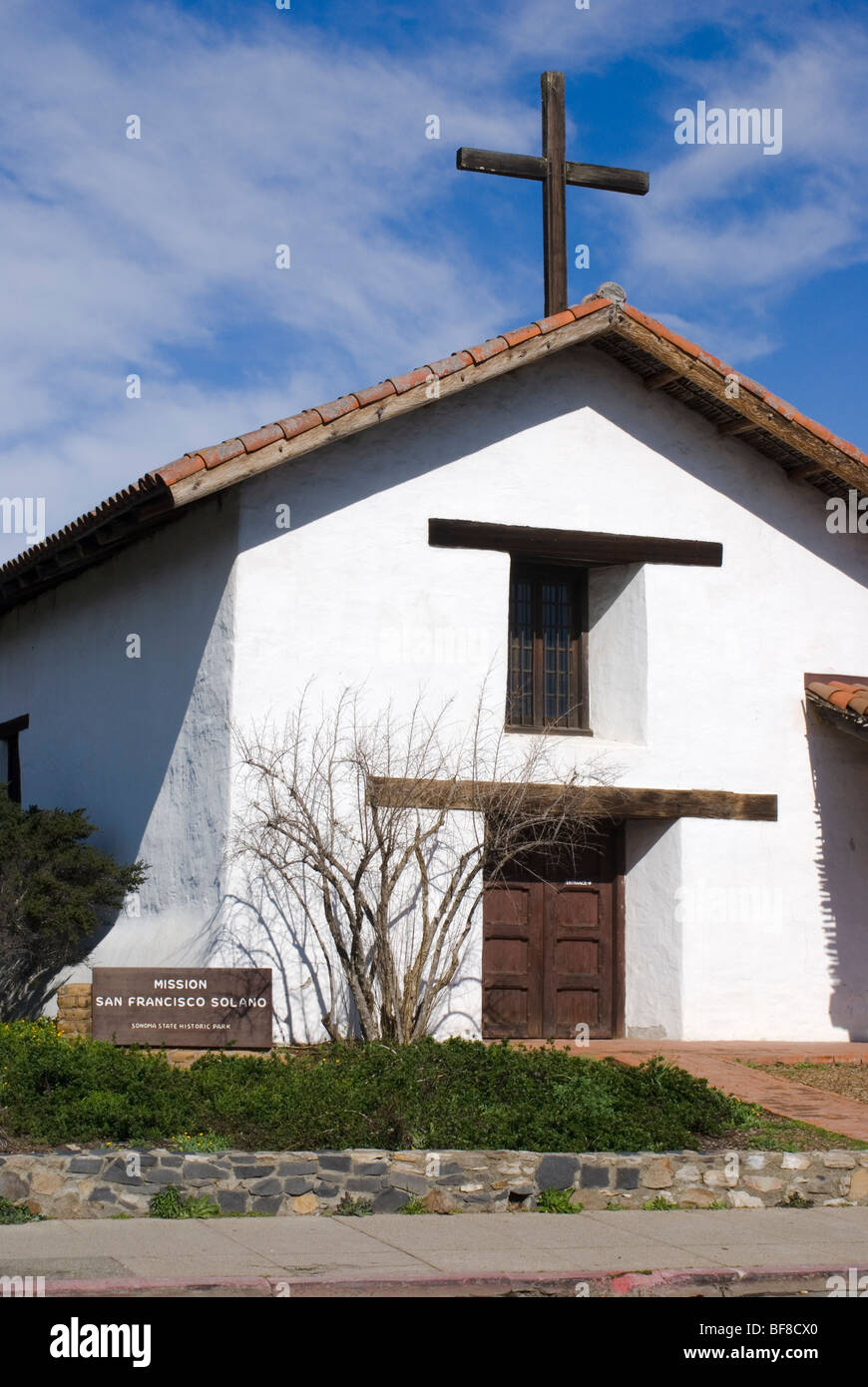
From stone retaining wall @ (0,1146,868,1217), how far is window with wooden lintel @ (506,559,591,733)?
5.65 meters

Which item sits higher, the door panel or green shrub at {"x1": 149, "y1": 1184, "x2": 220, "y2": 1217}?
the door panel

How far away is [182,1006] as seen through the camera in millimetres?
10555

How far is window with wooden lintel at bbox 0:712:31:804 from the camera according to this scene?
17.4 meters

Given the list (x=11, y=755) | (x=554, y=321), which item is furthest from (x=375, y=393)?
(x=11, y=755)

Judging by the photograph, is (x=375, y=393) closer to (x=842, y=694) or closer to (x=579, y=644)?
(x=579, y=644)

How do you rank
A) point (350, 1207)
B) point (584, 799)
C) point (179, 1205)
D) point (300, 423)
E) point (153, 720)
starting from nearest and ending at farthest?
point (179, 1205)
point (350, 1207)
point (300, 423)
point (584, 799)
point (153, 720)

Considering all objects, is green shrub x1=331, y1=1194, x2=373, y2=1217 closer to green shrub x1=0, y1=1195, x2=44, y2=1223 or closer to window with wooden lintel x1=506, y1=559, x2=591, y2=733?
green shrub x1=0, y1=1195, x2=44, y2=1223

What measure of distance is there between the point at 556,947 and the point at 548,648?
278 cm

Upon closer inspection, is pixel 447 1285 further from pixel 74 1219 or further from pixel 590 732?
pixel 590 732

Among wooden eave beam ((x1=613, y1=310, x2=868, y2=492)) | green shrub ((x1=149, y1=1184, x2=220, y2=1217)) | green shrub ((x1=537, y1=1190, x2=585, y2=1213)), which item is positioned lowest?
green shrub ((x1=537, y1=1190, x2=585, y2=1213))

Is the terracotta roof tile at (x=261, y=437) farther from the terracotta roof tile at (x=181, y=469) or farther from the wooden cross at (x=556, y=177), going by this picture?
the wooden cross at (x=556, y=177)

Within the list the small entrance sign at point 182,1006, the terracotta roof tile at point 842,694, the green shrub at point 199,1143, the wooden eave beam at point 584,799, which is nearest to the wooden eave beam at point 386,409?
the wooden eave beam at point 584,799

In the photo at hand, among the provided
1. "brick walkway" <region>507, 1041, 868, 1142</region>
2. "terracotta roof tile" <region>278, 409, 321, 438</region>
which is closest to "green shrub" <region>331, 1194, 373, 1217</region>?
"brick walkway" <region>507, 1041, 868, 1142</region>

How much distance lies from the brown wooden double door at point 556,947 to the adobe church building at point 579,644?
25mm
